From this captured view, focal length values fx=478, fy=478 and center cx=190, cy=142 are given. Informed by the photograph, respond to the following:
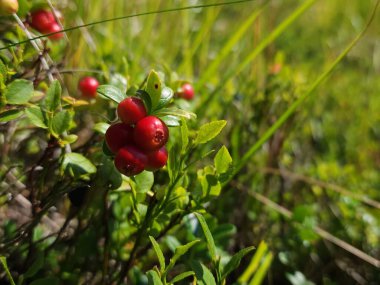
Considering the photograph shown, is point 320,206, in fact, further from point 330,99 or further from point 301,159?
point 330,99

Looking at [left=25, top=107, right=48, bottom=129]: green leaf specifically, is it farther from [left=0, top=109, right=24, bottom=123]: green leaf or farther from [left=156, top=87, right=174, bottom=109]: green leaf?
[left=156, top=87, right=174, bottom=109]: green leaf

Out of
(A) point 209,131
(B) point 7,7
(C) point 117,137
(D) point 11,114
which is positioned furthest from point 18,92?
(A) point 209,131

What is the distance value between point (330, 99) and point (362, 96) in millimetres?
237

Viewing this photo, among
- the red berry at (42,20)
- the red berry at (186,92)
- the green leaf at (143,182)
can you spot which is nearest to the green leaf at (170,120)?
the green leaf at (143,182)

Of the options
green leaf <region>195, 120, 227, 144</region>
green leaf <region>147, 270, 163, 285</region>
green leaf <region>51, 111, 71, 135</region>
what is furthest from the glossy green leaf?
green leaf <region>147, 270, 163, 285</region>

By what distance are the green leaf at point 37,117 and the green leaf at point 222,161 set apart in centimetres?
37

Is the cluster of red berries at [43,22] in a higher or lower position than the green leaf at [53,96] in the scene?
higher

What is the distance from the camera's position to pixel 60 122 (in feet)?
3.36

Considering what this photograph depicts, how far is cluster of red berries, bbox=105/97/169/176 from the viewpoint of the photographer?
2.82ft

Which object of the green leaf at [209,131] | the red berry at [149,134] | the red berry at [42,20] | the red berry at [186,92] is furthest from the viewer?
the red berry at [186,92]

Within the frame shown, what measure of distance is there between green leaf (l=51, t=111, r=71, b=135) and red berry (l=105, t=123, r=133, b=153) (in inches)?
7.0

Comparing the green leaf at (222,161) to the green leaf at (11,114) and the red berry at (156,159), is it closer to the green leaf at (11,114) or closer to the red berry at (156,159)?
the red berry at (156,159)

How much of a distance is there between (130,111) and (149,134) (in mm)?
64

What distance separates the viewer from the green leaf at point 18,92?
1008 millimetres
